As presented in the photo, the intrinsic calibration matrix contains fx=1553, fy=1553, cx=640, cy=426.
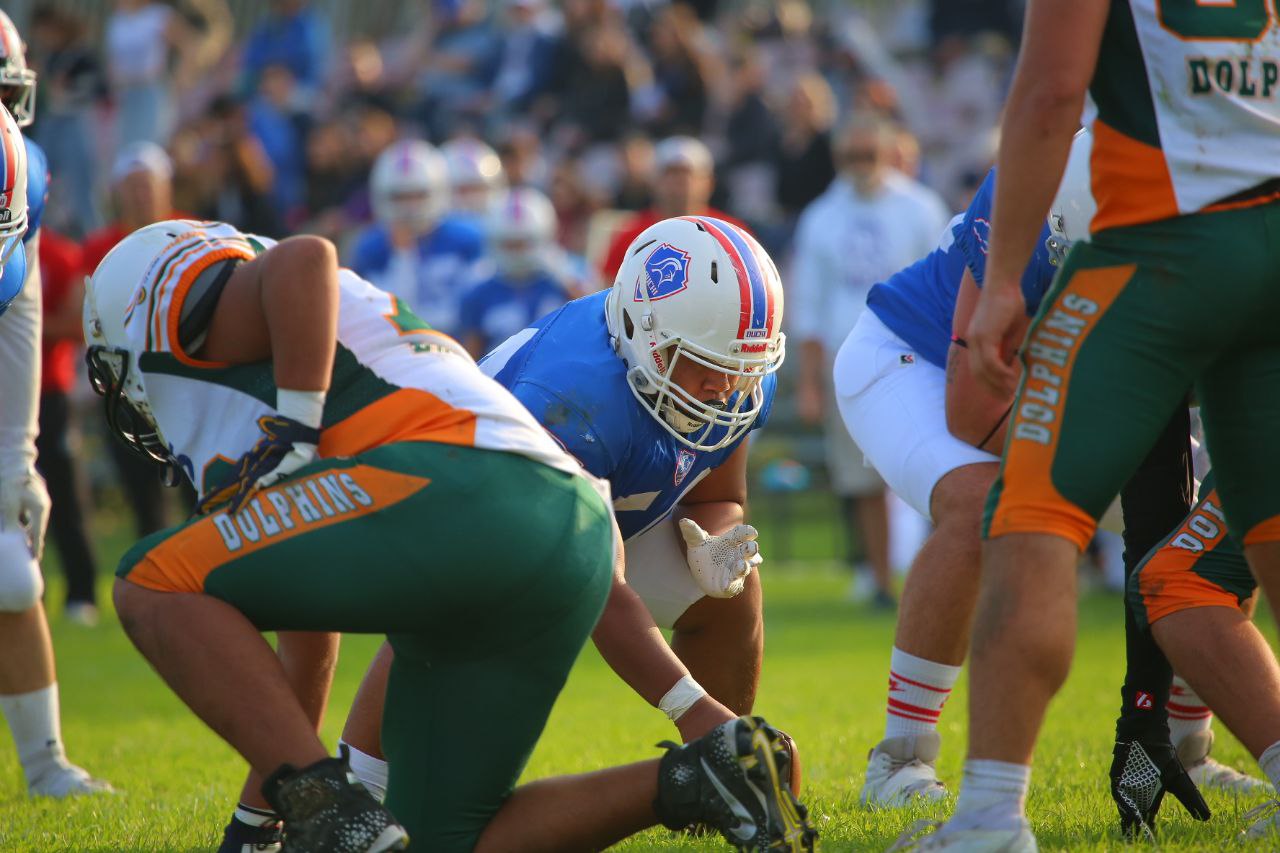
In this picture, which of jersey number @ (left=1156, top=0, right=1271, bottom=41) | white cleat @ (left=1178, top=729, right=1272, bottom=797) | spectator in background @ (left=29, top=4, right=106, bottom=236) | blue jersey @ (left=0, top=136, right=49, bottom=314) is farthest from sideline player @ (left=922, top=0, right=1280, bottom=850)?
spectator in background @ (left=29, top=4, right=106, bottom=236)

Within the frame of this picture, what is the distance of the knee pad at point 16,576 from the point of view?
15.3 ft

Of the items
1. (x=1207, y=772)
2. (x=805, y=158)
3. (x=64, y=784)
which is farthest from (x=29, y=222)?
(x=805, y=158)

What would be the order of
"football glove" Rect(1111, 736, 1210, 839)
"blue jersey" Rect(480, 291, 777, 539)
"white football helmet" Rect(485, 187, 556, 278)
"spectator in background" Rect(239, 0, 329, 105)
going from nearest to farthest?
"football glove" Rect(1111, 736, 1210, 839), "blue jersey" Rect(480, 291, 777, 539), "white football helmet" Rect(485, 187, 556, 278), "spectator in background" Rect(239, 0, 329, 105)

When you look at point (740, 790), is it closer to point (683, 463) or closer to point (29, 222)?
point (683, 463)

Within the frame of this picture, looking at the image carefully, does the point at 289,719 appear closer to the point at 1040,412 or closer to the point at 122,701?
the point at 1040,412

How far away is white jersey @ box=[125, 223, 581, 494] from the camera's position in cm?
324

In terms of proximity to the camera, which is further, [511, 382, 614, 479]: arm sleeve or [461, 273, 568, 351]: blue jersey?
[461, 273, 568, 351]: blue jersey

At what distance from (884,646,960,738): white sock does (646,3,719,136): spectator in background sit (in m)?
10.2

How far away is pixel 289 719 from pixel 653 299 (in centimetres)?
152

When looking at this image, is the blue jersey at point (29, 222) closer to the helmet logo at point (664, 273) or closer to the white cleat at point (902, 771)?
the helmet logo at point (664, 273)

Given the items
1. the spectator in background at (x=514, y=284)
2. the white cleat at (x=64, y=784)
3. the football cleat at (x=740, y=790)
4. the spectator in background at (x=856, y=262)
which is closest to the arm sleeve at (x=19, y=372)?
the white cleat at (x=64, y=784)

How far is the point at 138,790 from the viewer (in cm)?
487

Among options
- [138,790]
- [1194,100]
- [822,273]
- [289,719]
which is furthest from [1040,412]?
[822,273]

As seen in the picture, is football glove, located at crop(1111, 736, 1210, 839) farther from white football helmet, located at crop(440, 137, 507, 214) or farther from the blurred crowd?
white football helmet, located at crop(440, 137, 507, 214)
